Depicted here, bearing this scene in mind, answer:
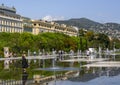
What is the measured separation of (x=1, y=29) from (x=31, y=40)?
3731 cm

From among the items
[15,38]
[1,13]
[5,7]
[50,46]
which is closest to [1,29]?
[1,13]

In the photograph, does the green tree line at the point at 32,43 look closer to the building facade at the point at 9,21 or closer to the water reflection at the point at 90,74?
the building facade at the point at 9,21

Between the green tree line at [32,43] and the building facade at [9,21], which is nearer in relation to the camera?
the green tree line at [32,43]

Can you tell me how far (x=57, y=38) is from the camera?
399 ft

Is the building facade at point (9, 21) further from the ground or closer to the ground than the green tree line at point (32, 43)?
further from the ground

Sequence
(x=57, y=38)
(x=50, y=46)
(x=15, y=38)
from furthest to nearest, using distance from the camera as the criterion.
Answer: (x=57, y=38)
(x=50, y=46)
(x=15, y=38)

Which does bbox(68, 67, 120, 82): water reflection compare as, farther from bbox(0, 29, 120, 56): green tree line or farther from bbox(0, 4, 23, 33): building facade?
bbox(0, 4, 23, 33): building facade

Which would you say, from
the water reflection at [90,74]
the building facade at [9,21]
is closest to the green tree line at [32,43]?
the building facade at [9,21]

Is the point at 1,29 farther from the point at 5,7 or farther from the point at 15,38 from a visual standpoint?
the point at 15,38

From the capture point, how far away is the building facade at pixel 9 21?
14050cm

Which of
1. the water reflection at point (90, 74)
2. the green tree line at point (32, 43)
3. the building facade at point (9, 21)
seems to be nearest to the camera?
the water reflection at point (90, 74)

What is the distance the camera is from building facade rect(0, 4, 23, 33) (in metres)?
140

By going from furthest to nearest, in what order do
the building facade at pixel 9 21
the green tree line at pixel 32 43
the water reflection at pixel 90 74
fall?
1. the building facade at pixel 9 21
2. the green tree line at pixel 32 43
3. the water reflection at pixel 90 74

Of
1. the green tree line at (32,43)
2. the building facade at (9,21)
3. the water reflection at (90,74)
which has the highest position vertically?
the building facade at (9,21)
